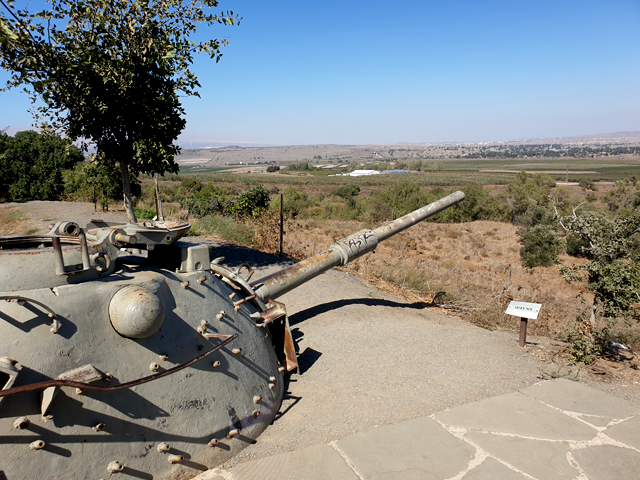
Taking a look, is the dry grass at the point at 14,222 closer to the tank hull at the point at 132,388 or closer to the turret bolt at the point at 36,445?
the tank hull at the point at 132,388

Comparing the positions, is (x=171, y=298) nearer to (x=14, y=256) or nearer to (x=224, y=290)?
(x=224, y=290)

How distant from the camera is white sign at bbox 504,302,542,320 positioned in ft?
19.5

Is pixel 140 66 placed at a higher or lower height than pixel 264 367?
higher

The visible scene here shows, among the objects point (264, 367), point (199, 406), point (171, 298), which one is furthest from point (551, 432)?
point (171, 298)

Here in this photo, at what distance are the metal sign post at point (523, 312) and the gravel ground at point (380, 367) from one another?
0.72 feet

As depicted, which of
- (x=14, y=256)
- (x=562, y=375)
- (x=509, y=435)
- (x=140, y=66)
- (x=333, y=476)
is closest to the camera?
(x=14, y=256)

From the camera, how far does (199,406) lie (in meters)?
3.12

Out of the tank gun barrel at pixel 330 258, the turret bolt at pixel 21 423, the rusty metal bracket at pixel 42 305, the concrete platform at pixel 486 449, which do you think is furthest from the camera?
the tank gun barrel at pixel 330 258

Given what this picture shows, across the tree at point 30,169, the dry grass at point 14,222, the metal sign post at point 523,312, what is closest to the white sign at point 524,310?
the metal sign post at point 523,312

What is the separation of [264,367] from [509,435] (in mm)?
2088

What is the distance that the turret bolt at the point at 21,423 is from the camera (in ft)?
7.61

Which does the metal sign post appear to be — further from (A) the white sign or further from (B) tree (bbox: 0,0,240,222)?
(B) tree (bbox: 0,0,240,222)

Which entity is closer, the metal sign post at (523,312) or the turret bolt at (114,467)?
the turret bolt at (114,467)

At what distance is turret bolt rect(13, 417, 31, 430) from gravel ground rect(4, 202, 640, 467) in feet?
4.56
